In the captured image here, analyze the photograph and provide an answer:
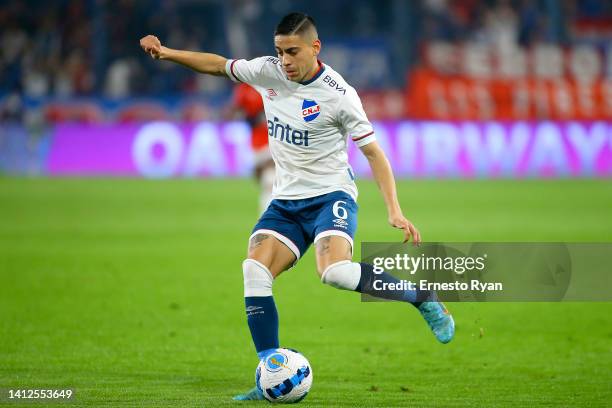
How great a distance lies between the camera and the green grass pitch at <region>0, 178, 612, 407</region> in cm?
666

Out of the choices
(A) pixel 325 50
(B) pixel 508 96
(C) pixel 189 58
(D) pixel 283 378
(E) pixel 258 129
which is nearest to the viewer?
(D) pixel 283 378

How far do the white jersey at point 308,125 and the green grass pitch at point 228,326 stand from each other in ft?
4.12

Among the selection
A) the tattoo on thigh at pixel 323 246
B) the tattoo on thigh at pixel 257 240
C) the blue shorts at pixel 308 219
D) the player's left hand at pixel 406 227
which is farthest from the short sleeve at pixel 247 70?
the player's left hand at pixel 406 227

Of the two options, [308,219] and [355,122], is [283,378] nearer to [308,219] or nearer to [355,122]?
[308,219]

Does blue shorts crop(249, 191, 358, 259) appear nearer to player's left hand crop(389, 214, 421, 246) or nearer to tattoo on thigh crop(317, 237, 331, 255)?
tattoo on thigh crop(317, 237, 331, 255)

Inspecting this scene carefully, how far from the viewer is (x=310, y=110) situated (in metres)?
6.45

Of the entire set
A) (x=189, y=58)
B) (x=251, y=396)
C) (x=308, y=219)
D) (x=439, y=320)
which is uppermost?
(x=189, y=58)

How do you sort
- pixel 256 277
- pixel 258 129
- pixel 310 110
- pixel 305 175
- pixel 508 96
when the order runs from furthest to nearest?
pixel 508 96 < pixel 258 129 < pixel 305 175 < pixel 310 110 < pixel 256 277

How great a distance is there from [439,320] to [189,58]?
2.20m

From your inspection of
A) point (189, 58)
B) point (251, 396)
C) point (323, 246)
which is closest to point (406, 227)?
point (323, 246)

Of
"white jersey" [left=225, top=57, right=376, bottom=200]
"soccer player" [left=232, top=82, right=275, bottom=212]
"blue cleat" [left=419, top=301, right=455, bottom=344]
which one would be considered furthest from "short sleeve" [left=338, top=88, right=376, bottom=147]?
"soccer player" [left=232, top=82, right=275, bottom=212]

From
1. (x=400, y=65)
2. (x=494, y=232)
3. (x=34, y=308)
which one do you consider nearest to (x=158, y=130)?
(x=400, y=65)

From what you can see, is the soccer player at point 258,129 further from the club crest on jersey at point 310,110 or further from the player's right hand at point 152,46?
the club crest on jersey at point 310,110

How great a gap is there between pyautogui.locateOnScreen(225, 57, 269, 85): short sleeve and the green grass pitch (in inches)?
74.3
